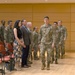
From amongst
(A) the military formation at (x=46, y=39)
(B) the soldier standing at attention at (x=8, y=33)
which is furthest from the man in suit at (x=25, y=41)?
(B) the soldier standing at attention at (x=8, y=33)

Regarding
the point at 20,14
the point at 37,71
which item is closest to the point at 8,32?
the point at 37,71

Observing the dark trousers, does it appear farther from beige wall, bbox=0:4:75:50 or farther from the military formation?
beige wall, bbox=0:4:75:50

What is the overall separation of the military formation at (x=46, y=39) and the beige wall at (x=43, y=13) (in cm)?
385

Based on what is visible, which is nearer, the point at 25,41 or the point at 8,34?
the point at 25,41

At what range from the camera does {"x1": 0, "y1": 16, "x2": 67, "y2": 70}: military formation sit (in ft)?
30.6

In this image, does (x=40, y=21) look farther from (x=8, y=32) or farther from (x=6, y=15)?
(x=8, y=32)

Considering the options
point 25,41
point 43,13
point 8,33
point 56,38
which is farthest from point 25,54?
point 43,13

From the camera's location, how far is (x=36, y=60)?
12.2m

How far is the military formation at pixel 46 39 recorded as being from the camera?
30.6ft

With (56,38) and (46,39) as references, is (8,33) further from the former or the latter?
(46,39)

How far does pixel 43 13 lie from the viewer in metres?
17.0

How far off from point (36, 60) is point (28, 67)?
87.5 inches

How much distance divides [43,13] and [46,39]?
7.83 m

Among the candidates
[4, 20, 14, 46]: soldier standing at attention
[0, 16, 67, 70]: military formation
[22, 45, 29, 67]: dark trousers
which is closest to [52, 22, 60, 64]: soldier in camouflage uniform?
[0, 16, 67, 70]: military formation
